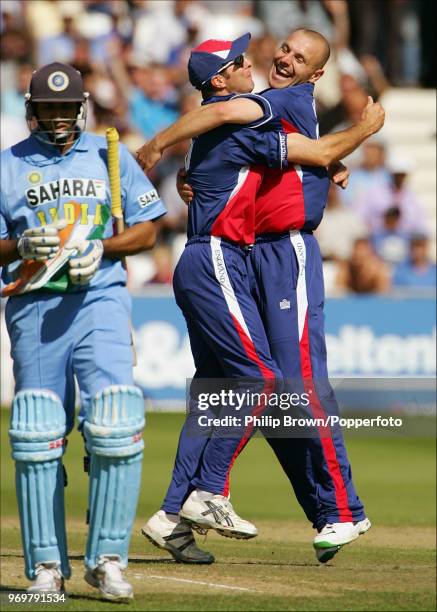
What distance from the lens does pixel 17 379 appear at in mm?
6180

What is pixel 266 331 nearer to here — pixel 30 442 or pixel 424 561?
pixel 30 442

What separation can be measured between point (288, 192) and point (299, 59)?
69cm

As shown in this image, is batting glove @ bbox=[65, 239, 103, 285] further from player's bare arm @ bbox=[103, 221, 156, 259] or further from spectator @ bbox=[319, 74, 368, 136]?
spectator @ bbox=[319, 74, 368, 136]

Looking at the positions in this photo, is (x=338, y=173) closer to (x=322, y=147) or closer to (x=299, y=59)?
(x=322, y=147)

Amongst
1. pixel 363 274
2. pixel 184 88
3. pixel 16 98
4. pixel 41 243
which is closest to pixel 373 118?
pixel 41 243

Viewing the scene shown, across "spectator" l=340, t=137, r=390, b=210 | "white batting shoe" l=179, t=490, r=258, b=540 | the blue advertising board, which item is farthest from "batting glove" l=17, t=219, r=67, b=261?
"spectator" l=340, t=137, r=390, b=210

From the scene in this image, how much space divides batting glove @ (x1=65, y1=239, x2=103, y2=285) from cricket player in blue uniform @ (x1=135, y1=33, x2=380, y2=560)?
2.32 feet

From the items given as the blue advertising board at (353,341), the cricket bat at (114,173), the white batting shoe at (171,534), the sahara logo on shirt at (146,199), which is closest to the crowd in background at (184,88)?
the blue advertising board at (353,341)

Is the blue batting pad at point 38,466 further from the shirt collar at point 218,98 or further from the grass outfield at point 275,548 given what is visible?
the shirt collar at point 218,98

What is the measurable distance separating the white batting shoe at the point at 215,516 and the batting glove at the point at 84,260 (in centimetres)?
144

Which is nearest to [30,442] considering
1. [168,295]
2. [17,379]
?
[17,379]

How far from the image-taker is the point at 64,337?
240 inches

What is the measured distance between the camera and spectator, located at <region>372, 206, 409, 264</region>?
1622 cm

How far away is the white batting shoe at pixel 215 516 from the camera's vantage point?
22.2 feet
